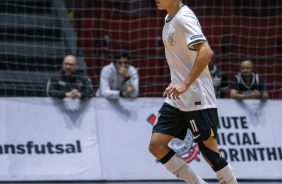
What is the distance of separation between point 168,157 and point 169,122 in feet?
1.01

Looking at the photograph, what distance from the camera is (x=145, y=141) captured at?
7809mm

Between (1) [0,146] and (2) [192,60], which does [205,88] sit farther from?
(1) [0,146]

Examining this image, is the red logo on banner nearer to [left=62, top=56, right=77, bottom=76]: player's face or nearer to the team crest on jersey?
[left=62, top=56, right=77, bottom=76]: player's face

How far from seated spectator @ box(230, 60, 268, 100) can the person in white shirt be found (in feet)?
10.2

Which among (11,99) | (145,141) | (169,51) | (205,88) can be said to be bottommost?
(145,141)

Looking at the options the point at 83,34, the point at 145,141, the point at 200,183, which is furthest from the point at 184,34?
the point at 83,34

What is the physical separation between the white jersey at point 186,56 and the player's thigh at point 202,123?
46mm

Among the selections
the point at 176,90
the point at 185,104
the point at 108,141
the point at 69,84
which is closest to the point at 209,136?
the point at 185,104

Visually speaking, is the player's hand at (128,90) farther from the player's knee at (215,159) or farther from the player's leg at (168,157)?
the player's knee at (215,159)

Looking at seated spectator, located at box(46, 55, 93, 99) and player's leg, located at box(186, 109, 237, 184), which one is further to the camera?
seated spectator, located at box(46, 55, 93, 99)

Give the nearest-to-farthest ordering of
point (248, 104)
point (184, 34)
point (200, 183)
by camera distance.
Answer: point (184, 34) < point (200, 183) < point (248, 104)

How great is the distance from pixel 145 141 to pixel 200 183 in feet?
9.05

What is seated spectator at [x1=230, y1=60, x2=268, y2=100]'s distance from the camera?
809cm

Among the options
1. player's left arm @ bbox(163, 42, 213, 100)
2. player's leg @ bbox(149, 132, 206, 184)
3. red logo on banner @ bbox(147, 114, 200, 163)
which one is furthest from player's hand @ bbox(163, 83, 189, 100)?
red logo on banner @ bbox(147, 114, 200, 163)
